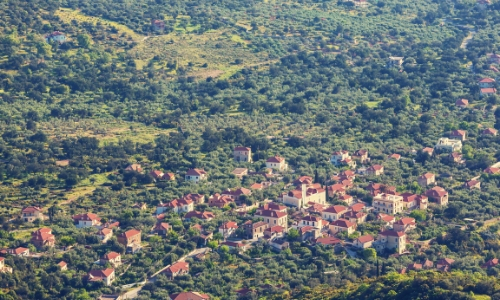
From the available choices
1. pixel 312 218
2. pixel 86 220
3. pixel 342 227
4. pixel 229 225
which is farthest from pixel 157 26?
pixel 342 227

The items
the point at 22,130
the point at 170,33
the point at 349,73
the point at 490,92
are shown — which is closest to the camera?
the point at 22,130

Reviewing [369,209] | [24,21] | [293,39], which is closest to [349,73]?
[293,39]

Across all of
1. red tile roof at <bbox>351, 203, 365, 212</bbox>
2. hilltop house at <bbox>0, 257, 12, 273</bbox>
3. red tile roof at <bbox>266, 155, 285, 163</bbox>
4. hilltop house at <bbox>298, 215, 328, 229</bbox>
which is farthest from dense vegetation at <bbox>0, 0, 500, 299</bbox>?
red tile roof at <bbox>351, 203, 365, 212</bbox>

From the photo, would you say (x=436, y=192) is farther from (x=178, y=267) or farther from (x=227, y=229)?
(x=178, y=267)

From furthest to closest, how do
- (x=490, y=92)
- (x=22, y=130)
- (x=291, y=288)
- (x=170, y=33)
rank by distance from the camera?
(x=170, y=33) < (x=490, y=92) < (x=22, y=130) < (x=291, y=288)

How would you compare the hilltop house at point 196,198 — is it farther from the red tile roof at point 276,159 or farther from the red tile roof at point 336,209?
the red tile roof at point 276,159

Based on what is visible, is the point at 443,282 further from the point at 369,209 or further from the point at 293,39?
the point at 293,39

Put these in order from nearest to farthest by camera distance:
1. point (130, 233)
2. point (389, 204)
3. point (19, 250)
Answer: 1. point (19, 250)
2. point (130, 233)
3. point (389, 204)

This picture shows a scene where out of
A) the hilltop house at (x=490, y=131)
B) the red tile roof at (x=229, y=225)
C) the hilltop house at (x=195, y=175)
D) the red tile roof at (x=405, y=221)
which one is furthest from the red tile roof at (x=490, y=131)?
the red tile roof at (x=229, y=225)
